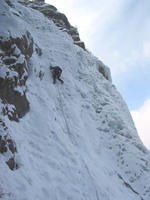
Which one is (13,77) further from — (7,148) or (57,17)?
(57,17)

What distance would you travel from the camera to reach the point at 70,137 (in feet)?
61.0

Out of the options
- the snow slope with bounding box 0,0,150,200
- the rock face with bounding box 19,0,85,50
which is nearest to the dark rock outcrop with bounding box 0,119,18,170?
the snow slope with bounding box 0,0,150,200

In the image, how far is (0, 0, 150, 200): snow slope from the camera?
14031mm

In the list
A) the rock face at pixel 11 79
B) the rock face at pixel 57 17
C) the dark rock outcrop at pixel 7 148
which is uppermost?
the rock face at pixel 57 17

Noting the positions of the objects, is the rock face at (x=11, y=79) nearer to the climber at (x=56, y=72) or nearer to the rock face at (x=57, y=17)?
the climber at (x=56, y=72)

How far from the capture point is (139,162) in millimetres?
21578

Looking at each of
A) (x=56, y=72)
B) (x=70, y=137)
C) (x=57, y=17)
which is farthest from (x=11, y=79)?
(x=57, y=17)

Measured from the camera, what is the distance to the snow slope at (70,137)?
1403 centimetres

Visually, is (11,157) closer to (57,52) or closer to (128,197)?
(128,197)

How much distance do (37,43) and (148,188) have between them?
11474 millimetres

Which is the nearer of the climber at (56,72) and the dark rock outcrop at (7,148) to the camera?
the dark rock outcrop at (7,148)

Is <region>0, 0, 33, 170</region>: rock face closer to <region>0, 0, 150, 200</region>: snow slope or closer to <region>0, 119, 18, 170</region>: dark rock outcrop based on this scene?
<region>0, 119, 18, 170</region>: dark rock outcrop

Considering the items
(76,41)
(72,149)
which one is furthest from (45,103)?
(76,41)

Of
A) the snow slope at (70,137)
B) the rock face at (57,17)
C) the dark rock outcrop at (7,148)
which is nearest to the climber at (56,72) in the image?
the snow slope at (70,137)
